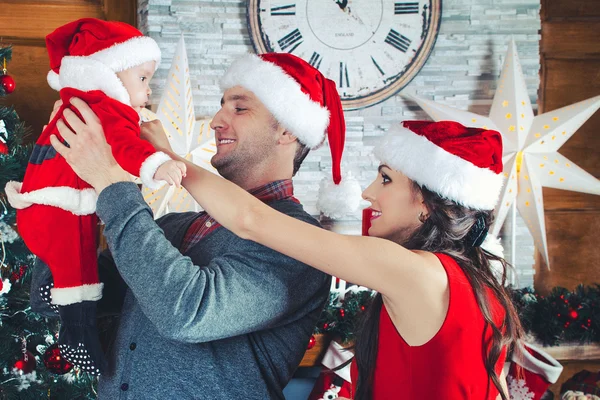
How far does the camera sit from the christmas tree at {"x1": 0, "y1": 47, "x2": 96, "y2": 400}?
2312 millimetres

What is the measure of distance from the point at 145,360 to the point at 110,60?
0.68 metres

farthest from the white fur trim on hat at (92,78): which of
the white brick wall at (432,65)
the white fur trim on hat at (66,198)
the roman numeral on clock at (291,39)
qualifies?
the roman numeral on clock at (291,39)

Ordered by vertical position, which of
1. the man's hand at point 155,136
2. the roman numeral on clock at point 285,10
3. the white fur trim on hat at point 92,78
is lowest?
the man's hand at point 155,136

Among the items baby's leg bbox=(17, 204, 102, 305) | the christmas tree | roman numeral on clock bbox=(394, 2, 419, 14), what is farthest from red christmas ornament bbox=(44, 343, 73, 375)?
roman numeral on clock bbox=(394, 2, 419, 14)

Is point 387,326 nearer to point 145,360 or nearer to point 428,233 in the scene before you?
point 428,233

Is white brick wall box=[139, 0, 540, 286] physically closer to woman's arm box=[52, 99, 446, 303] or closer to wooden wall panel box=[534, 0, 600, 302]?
wooden wall panel box=[534, 0, 600, 302]

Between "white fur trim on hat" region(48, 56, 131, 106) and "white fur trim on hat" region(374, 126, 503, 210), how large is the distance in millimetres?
641

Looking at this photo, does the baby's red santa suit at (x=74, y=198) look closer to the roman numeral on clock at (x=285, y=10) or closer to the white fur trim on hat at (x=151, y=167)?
the white fur trim on hat at (x=151, y=167)

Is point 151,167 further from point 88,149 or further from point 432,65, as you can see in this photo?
point 432,65

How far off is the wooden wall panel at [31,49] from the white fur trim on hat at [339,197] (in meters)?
1.35

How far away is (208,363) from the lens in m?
1.28

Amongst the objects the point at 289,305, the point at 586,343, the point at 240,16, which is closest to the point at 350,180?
the point at 240,16

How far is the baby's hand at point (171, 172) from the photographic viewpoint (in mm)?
1195

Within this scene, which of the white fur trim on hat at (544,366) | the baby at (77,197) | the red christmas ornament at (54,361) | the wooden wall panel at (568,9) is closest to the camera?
the baby at (77,197)
